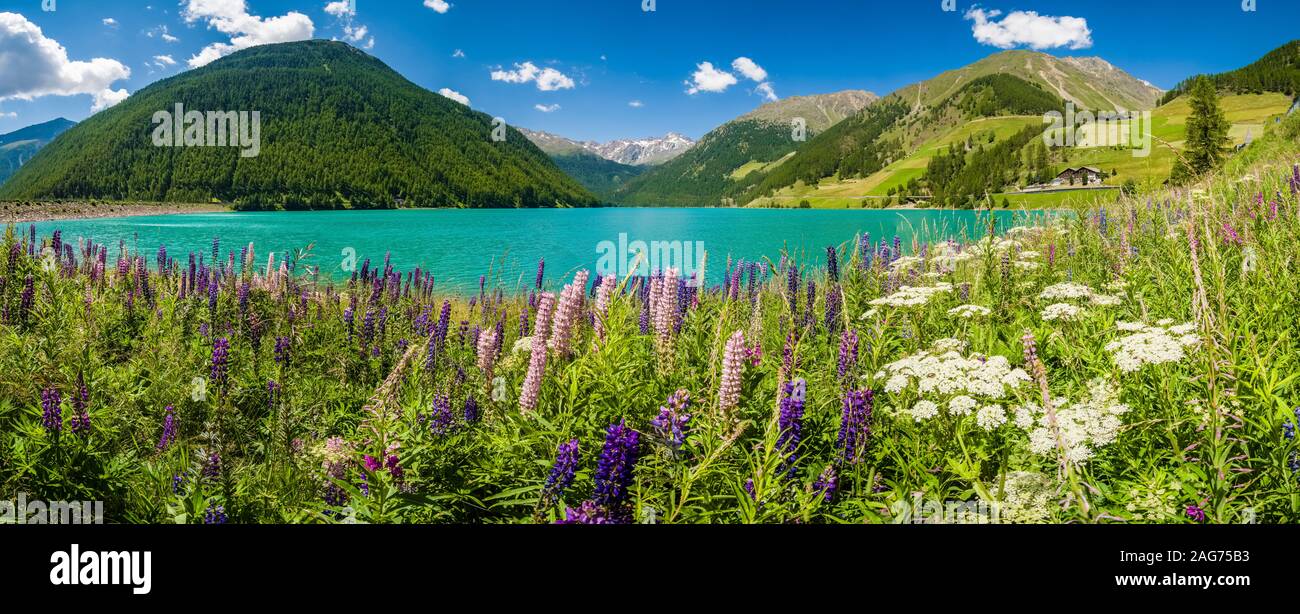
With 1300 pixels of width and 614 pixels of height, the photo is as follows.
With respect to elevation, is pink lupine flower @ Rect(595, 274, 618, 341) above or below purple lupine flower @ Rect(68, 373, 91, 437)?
above

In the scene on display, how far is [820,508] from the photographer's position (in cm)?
312

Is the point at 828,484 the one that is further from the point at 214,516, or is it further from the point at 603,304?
the point at 214,516

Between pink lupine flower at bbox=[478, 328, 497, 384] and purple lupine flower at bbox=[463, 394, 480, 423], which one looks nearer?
purple lupine flower at bbox=[463, 394, 480, 423]

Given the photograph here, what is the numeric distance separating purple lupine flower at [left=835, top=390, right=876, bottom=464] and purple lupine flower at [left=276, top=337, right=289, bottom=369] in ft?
19.4

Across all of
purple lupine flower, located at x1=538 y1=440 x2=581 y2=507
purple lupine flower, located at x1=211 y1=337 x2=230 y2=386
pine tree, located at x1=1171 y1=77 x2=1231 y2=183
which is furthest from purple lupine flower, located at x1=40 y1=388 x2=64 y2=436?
pine tree, located at x1=1171 y1=77 x2=1231 y2=183

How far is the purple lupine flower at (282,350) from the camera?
624 cm

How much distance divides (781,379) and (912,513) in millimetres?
913

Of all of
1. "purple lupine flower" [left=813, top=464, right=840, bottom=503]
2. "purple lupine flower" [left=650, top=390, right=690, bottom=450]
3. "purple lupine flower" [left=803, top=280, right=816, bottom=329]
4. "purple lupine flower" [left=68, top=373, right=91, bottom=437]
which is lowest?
"purple lupine flower" [left=813, top=464, right=840, bottom=503]

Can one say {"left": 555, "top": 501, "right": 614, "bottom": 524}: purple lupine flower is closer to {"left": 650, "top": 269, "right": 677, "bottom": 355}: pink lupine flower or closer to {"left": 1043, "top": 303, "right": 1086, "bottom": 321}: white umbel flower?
{"left": 650, "top": 269, "right": 677, "bottom": 355}: pink lupine flower

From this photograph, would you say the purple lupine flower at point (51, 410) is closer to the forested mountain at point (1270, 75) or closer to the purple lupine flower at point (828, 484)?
the purple lupine flower at point (828, 484)

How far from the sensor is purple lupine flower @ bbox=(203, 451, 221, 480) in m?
3.96

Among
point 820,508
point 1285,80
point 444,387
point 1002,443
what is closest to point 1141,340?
point 1002,443

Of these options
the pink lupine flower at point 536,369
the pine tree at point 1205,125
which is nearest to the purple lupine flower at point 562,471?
the pink lupine flower at point 536,369
